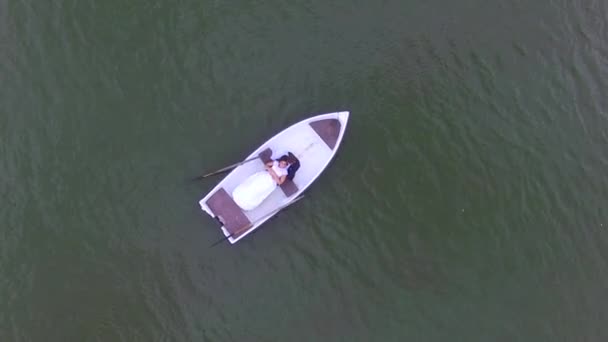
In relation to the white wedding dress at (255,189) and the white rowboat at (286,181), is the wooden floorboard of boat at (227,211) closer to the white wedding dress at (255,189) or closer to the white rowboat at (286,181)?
the white rowboat at (286,181)

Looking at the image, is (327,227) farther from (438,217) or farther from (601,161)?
(601,161)

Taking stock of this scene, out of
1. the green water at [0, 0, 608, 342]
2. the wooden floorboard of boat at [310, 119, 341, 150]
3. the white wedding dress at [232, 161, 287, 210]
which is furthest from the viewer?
the wooden floorboard of boat at [310, 119, 341, 150]

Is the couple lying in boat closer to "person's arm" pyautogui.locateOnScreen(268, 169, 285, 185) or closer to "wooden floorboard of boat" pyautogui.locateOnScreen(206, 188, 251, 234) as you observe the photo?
"person's arm" pyautogui.locateOnScreen(268, 169, 285, 185)

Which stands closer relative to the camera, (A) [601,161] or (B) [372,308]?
(B) [372,308]

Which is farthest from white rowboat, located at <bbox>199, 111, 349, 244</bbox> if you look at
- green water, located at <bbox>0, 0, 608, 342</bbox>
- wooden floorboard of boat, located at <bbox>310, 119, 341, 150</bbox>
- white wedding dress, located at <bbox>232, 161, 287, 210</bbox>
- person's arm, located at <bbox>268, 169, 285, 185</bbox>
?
green water, located at <bbox>0, 0, 608, 342</bbox>

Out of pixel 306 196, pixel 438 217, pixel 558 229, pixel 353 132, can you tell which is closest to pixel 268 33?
pixel 353 132

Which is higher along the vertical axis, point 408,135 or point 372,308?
point 408,135

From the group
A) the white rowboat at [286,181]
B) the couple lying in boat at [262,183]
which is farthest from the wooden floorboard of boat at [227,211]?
the couple lying in boat at [262,183]
